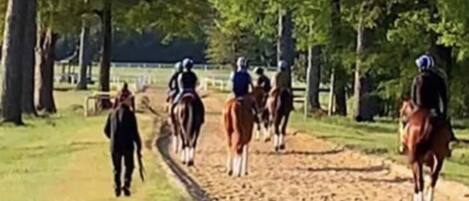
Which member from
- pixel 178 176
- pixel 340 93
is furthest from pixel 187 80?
pixel 340 93

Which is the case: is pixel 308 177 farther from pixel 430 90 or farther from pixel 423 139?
pixel 430 90

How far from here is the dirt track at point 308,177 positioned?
2238 centimetres

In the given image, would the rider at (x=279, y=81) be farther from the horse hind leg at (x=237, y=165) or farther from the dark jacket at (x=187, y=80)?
the horse hind leg at (x=237, y=165)

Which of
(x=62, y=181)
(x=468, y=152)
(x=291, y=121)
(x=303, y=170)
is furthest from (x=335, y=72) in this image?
(x=62, y=181)

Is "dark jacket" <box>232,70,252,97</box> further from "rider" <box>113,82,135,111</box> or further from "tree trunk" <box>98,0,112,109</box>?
"tree trunk" <box>98,0,112,109</box>

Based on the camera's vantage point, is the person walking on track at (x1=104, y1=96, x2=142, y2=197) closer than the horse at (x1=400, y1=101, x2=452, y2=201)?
Yes

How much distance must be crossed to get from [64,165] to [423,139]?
28.4 feet

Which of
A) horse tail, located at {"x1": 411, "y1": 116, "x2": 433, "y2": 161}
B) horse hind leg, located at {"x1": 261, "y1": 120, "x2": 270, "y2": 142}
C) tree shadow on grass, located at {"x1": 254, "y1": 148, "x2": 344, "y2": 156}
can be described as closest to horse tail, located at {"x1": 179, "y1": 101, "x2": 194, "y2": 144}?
tree shadow on grass, located at {"x1": 254, "y1": 148, "x2": 344, "y2": 156}

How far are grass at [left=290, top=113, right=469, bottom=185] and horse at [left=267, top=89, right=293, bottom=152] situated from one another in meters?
2.00

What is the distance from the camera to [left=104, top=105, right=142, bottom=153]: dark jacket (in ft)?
63.6

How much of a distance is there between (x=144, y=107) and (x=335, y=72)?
11.8 metres

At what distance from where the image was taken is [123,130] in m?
19.4

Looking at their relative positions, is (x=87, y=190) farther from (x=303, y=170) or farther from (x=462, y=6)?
(x=462, y=6)

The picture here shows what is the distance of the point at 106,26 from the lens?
5438 centimetres
